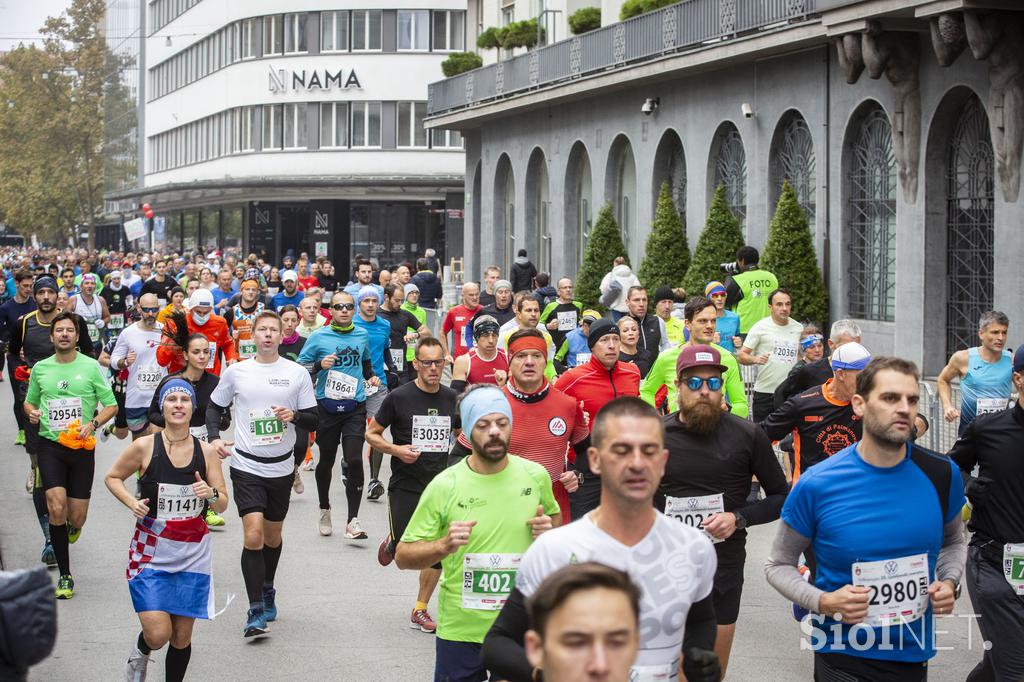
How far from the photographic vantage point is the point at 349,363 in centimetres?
1387

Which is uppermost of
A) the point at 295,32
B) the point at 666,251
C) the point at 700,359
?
the point at 295,32

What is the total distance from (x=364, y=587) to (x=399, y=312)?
6.04 m

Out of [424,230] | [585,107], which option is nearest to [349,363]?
[585,107]

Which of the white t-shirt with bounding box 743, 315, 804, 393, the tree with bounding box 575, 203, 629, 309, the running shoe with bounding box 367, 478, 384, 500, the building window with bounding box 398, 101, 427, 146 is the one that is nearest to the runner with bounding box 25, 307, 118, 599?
the running shoe with bounding box 367, 478, 384, 500

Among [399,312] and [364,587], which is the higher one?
[399,312]

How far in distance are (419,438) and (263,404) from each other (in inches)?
42.1

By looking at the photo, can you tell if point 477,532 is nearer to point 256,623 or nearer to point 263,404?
point 256,623

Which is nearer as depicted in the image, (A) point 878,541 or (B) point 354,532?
(A) point 878,541

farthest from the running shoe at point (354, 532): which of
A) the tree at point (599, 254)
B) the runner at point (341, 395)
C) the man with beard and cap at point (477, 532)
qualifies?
the tree at point (599, 254)

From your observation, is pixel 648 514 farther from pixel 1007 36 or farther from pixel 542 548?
pixel 1007 36

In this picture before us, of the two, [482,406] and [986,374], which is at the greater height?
[482,406]

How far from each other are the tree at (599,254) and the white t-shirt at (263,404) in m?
21.1

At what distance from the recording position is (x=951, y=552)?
Answer: 5.91 metres

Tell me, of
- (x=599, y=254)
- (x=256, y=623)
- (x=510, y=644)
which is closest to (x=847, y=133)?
(x=599, y=254)
